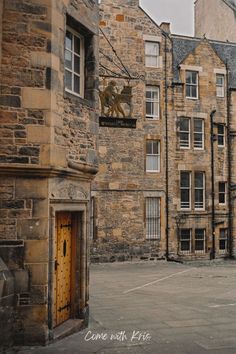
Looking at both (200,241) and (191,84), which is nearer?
(200,241)

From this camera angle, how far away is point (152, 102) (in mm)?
23609

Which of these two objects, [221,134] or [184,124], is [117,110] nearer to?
[184,124]

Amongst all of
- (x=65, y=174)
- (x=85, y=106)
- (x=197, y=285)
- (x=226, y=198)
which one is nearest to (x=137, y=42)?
(x=226, y=198)

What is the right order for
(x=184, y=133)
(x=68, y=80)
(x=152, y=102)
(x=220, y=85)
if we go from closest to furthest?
1. (x=68, y=80)
2. (x=152, y=102)
3. (x=184, y=133)
4. (x=220, y=85)

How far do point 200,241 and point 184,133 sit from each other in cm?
600

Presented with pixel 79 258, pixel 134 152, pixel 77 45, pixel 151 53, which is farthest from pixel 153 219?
pixel 77 45

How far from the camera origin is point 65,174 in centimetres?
820

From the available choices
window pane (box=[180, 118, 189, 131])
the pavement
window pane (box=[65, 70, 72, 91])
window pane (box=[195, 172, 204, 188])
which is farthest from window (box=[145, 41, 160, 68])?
window pane (box=[65, 70, 72, 91])

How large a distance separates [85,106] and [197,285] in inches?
326

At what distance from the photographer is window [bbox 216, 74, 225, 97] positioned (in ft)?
83.9

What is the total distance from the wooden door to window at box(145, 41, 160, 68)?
16.2 m

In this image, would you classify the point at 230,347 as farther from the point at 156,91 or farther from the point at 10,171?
the point at 156,91

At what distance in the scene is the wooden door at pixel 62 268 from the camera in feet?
27.6

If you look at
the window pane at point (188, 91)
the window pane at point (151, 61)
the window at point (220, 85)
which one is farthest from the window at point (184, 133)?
the window pane at point (151, 61)
